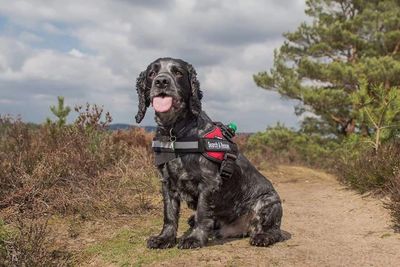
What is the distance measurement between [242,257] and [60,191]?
3257mm

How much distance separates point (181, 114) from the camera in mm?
4609

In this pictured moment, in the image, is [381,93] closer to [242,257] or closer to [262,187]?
[262,187]

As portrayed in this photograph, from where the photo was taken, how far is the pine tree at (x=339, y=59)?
17.2 meters

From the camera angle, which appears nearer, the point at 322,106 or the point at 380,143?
the point at 380,143

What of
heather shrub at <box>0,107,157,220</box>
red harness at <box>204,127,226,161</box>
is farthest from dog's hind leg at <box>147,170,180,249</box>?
heather shrub at <box>0,107,157,220</box>

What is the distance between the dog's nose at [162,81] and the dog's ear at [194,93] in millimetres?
361

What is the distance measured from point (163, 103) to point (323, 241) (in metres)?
2.62

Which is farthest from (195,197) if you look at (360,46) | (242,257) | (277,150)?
(360,46)

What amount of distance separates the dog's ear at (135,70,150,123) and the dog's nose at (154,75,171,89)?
0.43m

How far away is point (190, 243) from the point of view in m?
4.58

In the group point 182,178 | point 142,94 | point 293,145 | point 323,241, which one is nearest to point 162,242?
point 182,178

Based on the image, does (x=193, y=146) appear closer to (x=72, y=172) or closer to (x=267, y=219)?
(x=267, y=219)

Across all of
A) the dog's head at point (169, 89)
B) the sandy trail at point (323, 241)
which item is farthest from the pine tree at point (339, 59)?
the dog's head at point (169, 89)

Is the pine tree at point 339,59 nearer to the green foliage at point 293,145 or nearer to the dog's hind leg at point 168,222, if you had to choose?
the green foliage at point 293,145
